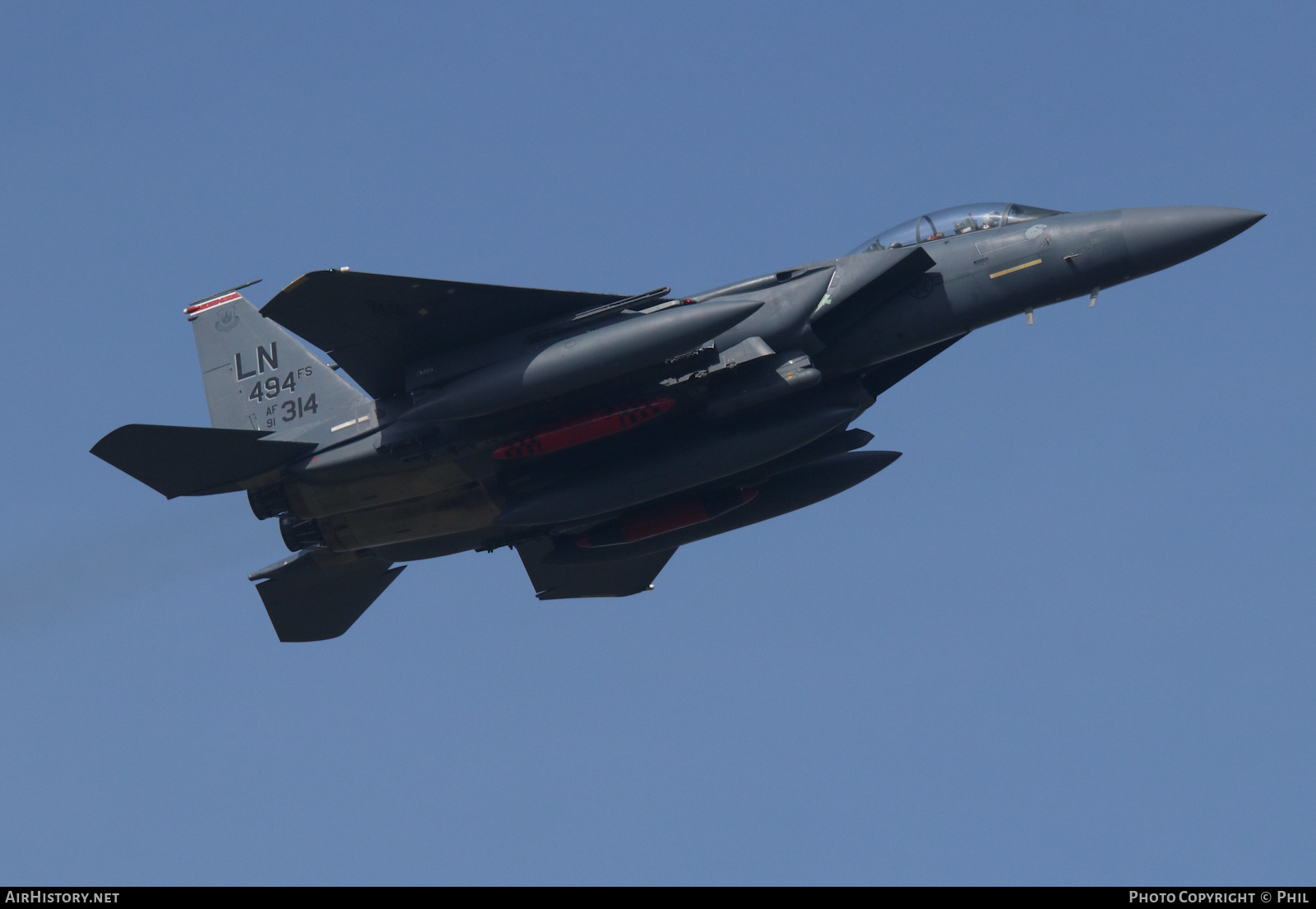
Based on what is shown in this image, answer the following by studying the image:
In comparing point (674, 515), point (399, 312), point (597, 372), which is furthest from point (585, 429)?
point (674, 515)

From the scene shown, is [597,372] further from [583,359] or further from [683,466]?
[683,466]

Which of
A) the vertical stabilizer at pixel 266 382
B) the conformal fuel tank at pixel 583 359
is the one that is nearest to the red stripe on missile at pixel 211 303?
the vertical stabilizer at pixel 266 382

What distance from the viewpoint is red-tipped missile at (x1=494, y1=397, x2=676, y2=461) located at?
58.9 ft

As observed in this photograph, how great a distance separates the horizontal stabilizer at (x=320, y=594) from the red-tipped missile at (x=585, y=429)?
14.7ft

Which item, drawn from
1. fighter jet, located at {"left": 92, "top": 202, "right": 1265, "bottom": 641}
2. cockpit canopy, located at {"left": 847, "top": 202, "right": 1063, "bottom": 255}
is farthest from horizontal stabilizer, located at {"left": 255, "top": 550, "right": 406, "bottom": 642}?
cockpit canopy, located at {"left": 847, "top": 202, "right": 1063, "bottom": 255}

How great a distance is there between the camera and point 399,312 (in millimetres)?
17844

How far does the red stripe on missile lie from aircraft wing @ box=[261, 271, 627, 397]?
13.4ft

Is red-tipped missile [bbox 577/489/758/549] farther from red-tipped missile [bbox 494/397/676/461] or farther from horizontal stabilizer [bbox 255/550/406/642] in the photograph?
horizontal stabilizer [bbox 255/550/406/642]

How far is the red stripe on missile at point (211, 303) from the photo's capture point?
21500mm

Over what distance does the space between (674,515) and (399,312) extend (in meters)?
5.20

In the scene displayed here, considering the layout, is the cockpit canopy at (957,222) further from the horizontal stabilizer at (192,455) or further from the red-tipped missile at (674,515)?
the horizontal stabilizer at (192,455)
